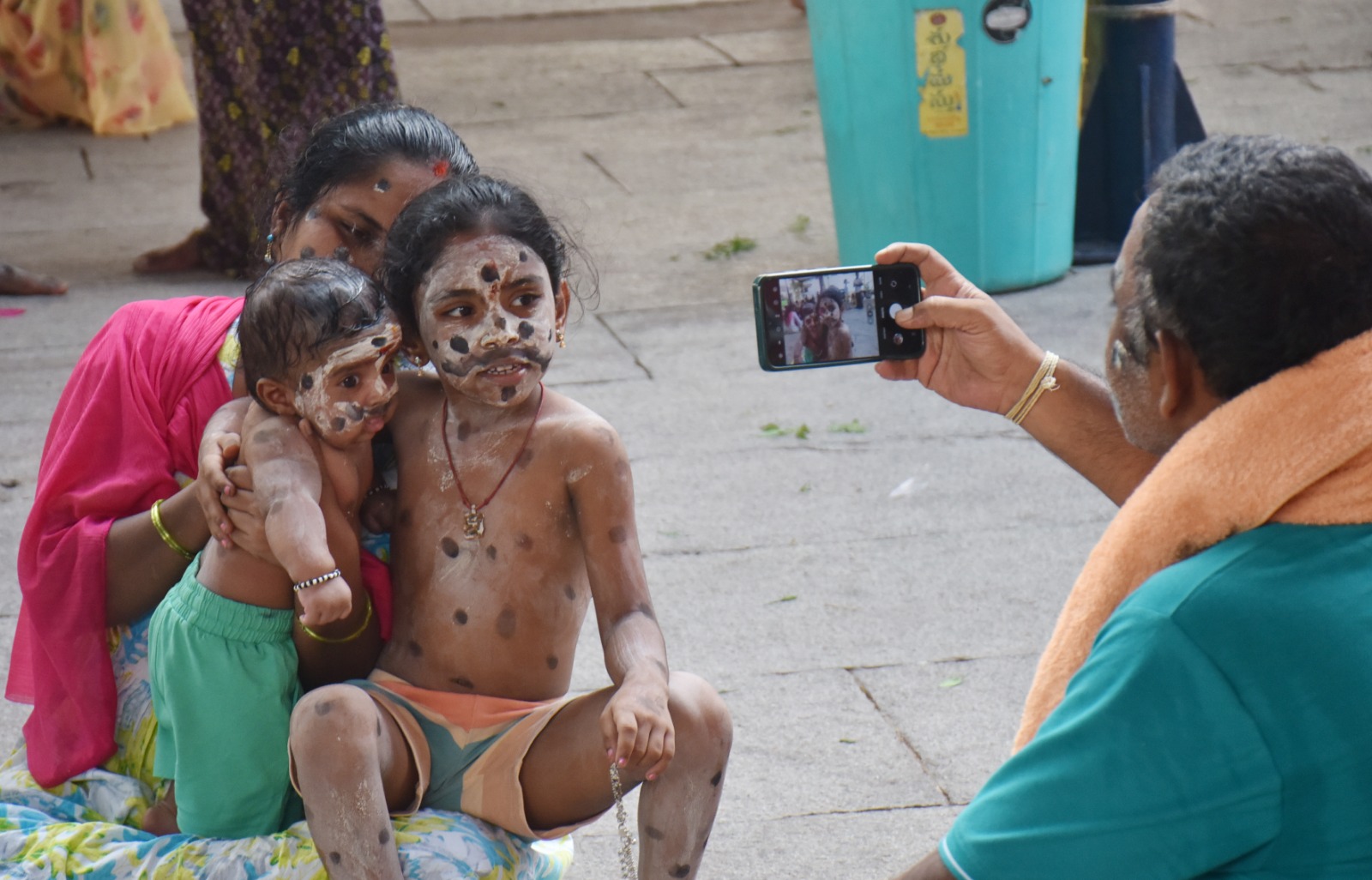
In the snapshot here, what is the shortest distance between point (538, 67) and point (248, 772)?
27.6ft

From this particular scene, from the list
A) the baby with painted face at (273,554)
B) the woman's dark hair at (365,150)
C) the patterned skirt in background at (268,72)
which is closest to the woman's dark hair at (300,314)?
the baby with painted face at (273,554)

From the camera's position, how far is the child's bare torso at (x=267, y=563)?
7.36 ft

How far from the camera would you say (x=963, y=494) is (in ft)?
14.9

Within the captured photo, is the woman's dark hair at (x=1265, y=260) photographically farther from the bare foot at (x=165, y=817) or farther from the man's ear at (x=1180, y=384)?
the bare foot at (x=165, y=817)

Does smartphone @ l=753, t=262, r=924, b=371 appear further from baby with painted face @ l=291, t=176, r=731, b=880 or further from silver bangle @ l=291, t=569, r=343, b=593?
silver bangle @ l=291, t=569, r=343, b=593

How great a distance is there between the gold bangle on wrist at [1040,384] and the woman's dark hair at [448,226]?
0.75m

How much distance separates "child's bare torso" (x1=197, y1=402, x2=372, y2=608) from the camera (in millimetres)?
2244

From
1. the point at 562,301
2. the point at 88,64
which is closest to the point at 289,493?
the point at 562,301

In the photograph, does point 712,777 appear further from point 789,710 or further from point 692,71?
point 692,71

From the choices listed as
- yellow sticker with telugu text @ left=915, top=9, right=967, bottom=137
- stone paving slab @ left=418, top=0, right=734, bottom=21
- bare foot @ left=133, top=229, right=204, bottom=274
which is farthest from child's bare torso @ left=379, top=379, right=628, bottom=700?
stone paving slab @ left=418, top=0, right=734, bottom=21

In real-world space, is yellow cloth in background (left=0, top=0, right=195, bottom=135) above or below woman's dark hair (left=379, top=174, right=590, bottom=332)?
below

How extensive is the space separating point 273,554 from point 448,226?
0.52 meters

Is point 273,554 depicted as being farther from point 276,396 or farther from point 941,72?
point 941,72

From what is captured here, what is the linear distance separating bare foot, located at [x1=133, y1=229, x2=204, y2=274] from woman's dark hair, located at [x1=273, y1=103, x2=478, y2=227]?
4398 millimetres
